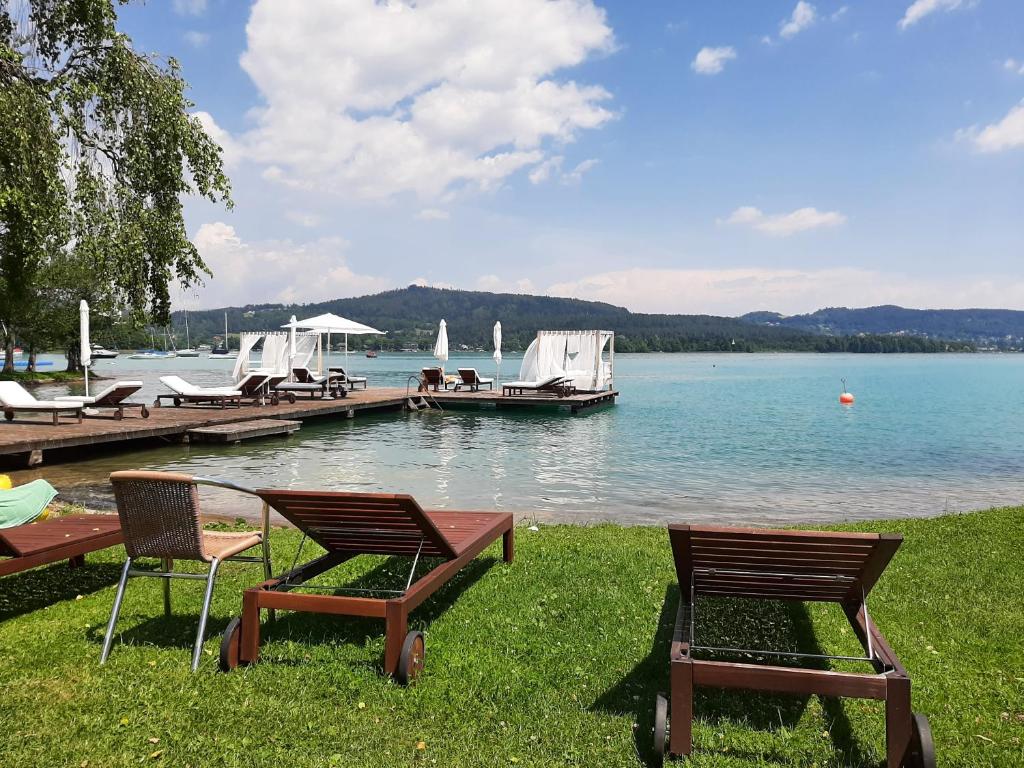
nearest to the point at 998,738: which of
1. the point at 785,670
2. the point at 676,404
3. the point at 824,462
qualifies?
the point at 785,670

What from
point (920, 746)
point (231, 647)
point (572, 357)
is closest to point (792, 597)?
point (920, 746)

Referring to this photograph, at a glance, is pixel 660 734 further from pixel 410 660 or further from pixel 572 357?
pixel 572 357

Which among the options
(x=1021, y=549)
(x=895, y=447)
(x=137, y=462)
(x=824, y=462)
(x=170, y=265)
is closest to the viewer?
(x=1021, y=549)

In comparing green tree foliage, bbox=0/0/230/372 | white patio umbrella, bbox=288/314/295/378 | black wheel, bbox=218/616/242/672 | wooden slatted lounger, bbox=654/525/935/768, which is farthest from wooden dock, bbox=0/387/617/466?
wooden slatted lounger, bbox=654/525/935/768

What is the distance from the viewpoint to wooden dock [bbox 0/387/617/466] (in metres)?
12.6

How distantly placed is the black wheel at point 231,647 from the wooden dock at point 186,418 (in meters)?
10.6

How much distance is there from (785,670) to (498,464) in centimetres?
1112

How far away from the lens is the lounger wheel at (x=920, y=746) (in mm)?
2482

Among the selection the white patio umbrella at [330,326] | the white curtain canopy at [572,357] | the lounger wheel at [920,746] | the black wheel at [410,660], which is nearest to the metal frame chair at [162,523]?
the black wheel at [410,660]

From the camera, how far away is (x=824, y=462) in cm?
1525

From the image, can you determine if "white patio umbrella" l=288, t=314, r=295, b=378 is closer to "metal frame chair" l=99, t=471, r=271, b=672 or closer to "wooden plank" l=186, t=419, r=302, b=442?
"wooden plank" l=186, t=419, r=302, b=442

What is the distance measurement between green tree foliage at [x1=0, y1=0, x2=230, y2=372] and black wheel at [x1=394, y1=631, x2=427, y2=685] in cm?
680

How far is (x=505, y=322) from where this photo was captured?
12569 cm

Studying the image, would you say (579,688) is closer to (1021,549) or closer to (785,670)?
(785,670)
